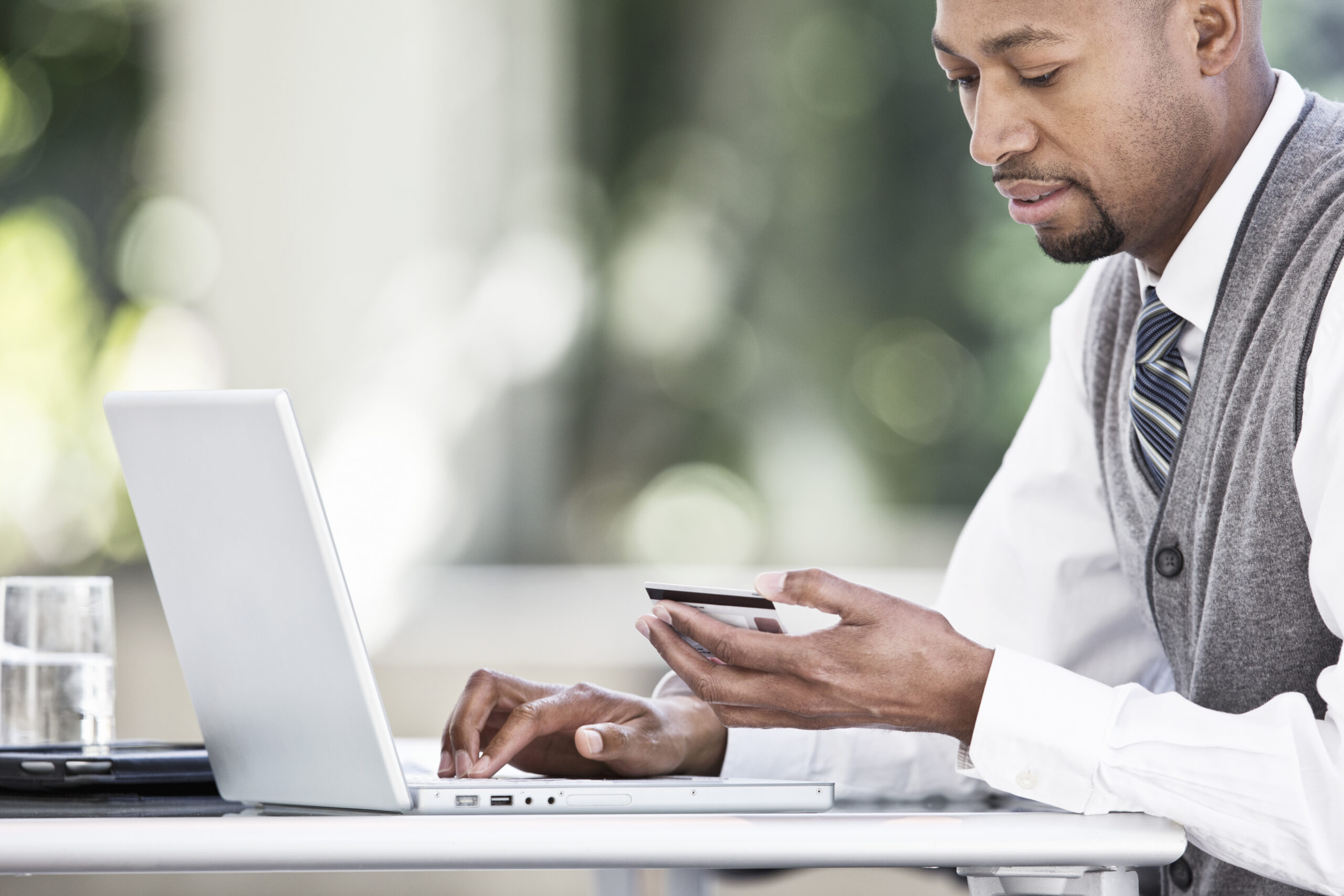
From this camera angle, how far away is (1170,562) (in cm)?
131

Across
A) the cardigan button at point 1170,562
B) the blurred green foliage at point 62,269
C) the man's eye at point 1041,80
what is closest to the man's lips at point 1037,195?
the man's eye at point 1041,80

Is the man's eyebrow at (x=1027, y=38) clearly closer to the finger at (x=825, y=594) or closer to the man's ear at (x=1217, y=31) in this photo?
the man's ear at (x=1217, y=31)

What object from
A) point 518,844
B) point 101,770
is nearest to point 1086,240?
point 518,844

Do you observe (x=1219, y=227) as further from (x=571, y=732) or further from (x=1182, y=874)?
(x=571, y=732)

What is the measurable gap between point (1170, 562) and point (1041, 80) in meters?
0.52

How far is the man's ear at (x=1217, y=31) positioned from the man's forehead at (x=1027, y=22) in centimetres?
12

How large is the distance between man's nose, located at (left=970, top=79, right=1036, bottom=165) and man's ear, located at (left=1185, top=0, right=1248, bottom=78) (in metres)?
0.20

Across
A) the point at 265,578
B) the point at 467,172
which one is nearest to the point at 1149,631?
the point at 265,578

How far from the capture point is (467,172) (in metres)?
3.21

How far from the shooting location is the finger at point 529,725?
103 cm

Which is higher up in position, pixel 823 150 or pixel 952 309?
pixel 823 150

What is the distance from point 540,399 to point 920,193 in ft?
3.64

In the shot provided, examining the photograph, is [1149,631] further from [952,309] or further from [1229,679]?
[952,309]

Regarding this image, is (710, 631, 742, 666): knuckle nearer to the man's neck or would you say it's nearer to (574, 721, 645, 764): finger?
(574, 721, 645, 764): finger
